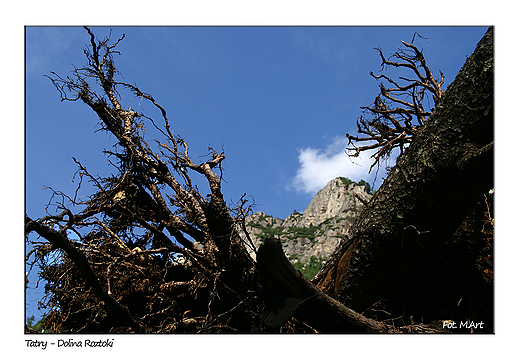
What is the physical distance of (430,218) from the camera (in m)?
3.09

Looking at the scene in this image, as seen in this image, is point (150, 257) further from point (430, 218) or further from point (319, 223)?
point (319, 223)

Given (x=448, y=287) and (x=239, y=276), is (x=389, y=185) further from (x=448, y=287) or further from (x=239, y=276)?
(x=239, y=276)

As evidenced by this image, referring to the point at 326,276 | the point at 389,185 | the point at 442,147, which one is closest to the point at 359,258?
the point at 326,276

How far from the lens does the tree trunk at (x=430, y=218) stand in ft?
9.23

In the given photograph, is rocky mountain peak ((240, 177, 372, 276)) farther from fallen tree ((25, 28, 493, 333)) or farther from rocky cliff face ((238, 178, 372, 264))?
fallen tree ((25, 28, 493, 333))

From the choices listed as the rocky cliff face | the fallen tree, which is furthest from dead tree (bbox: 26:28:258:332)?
the rocky cliff face

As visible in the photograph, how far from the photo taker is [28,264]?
10.5ft

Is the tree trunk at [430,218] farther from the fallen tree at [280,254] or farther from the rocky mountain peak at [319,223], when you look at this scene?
the rocky mountain peak at [319,223]

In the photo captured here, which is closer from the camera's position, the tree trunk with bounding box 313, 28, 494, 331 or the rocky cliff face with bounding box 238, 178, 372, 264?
the tree trunk with bounding box 313, 28, 494, 331

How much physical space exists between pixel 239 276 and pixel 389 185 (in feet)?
6.19

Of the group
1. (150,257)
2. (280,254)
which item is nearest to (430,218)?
(280,254)

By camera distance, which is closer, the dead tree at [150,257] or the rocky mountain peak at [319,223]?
the dead tree at [150,257]

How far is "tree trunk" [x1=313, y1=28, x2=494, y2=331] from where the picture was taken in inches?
111

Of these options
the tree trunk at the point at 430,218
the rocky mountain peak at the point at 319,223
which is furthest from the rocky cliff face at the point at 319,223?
the tree trunk at the point at 430,218
